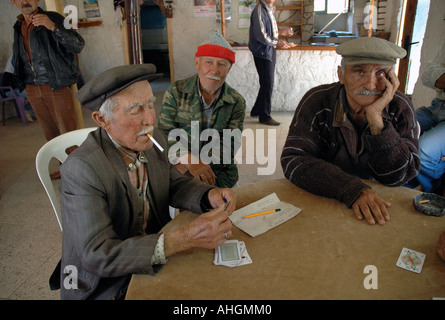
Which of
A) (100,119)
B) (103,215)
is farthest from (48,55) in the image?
(103,215)

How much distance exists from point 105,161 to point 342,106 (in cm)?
123

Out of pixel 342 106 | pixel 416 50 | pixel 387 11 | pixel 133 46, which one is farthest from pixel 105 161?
pixel 387 11

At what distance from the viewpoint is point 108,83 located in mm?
1185

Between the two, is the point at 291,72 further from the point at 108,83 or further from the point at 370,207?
the point at 108,83

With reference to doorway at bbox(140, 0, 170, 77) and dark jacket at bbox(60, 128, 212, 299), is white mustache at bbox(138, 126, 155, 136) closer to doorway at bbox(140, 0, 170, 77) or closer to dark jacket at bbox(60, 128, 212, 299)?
dark jacket at bbox(60, 128, 212, 299)

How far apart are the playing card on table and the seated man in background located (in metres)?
1.60

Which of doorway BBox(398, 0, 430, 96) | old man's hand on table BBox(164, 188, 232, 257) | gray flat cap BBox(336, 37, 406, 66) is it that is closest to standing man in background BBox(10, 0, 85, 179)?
gray flat cap BBox(336, 37, 406, 66)

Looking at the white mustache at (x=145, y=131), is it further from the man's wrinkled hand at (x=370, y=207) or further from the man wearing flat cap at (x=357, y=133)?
the man's wrinkled hand at (x=370, y=207)

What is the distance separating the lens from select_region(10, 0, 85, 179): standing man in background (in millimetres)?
3213

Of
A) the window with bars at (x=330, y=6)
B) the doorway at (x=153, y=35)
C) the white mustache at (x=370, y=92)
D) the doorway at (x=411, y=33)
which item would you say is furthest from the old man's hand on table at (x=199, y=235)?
the doorway at (x=153, y=35)

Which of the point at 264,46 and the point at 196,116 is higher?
the point at 264,46

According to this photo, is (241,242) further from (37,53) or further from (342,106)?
(37,53)

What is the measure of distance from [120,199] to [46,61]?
2.76 metres
